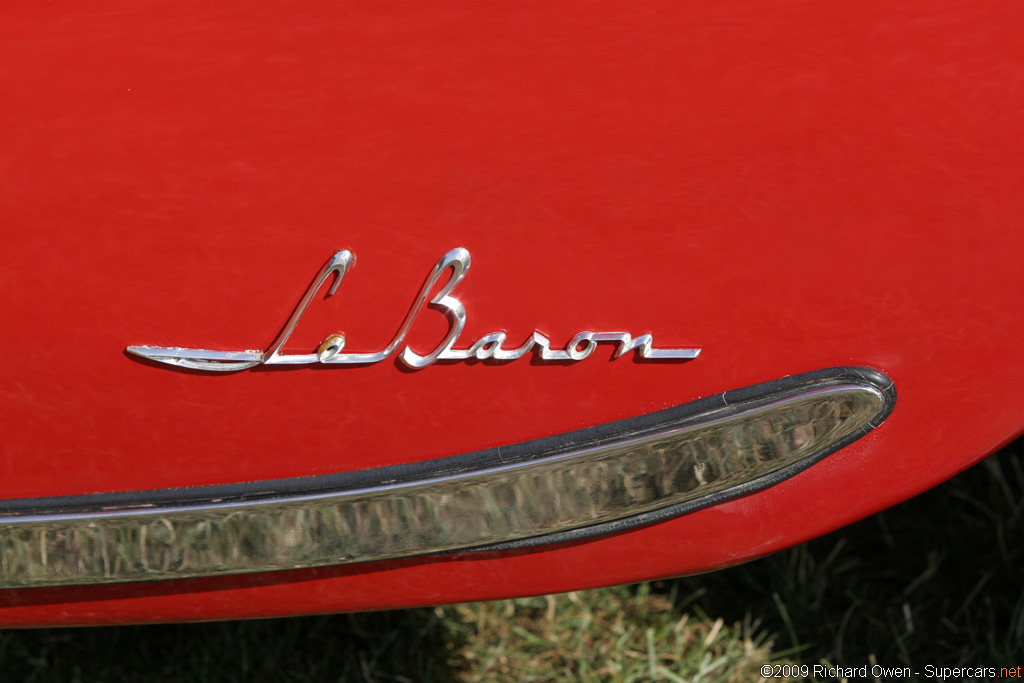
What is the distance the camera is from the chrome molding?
103cm

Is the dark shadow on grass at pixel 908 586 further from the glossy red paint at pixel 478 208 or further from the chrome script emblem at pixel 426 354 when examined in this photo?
the chrome script emblem at pixel 426 354

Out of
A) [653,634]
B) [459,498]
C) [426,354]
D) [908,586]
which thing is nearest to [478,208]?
[426,354]

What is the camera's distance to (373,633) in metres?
1.83

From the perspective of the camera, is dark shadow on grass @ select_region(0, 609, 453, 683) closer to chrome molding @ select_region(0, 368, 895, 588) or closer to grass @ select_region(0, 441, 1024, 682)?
grass @ select_region(0, 441, 1024, 682)

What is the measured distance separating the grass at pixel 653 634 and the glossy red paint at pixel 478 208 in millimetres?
865

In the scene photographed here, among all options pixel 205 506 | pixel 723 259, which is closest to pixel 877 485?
pixel 723 259

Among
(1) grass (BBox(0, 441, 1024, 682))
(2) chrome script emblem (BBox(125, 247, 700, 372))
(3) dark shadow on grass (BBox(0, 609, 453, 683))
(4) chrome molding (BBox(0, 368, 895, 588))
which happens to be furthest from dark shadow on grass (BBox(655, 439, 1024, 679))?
(2) chrome script emblem (BBox(125, 247, 700, 372))

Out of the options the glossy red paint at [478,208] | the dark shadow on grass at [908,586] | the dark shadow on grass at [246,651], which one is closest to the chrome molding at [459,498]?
the glossy red paint at [478,208]

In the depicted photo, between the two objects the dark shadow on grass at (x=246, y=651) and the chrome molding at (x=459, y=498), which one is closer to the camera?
the chrome molding at (x=459, y=498)

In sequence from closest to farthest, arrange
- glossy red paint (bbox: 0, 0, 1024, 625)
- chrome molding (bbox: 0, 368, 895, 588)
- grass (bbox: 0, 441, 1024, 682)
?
glossy red paint (bbox: 0, 0, 1024, 625), chrome molding (bbox: 0, 368, 895, 588), grass (bbox: 0, 441, 1024, 682)

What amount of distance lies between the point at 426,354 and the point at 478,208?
0.57 ft

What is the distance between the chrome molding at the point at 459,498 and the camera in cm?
103

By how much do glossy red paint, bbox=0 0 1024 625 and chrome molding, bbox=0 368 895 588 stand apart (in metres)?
0.03

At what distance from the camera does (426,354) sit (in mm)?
1000
